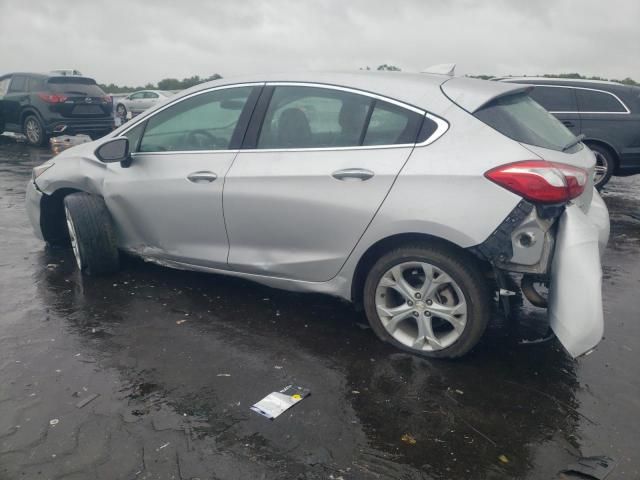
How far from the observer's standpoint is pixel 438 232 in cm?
326

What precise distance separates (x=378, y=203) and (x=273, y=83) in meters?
1.29

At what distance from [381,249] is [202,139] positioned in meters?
1.65

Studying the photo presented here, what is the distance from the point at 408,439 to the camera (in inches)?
110

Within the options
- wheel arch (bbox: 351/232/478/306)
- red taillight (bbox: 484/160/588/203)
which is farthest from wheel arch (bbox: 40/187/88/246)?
red taillight (bbox: 484/160/588/203)

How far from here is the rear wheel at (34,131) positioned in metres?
14.0

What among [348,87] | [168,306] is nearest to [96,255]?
[168,306]

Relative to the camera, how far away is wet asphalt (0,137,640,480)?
8.61 ft

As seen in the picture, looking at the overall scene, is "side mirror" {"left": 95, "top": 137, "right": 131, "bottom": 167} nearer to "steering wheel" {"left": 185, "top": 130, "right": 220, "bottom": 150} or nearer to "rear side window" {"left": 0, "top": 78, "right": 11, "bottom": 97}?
"steering wheel" {"left": 185, "top": 130, "right": 220, "bottom": 150}

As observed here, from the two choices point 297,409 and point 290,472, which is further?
point 297,409

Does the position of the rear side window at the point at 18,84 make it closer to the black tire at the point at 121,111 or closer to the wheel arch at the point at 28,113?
the wheel arch at the point at 28,113

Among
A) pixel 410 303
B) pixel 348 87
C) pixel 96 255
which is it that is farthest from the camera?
pixel 96 255

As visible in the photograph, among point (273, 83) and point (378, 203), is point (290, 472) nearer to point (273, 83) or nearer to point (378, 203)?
point (378, 203)

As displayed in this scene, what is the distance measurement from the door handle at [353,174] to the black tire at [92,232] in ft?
7.06

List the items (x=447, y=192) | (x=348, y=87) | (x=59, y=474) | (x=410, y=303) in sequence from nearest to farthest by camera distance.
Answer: (x=59, y=474) → (x=447, y=192) → (x=410, y=303) → (x=348, y=87)
